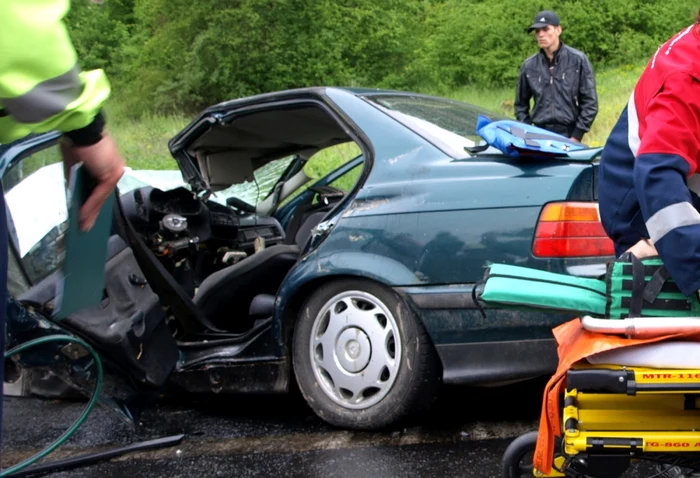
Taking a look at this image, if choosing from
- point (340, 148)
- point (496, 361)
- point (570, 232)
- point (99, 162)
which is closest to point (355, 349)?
point (496, 361)

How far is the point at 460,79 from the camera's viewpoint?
22.7m

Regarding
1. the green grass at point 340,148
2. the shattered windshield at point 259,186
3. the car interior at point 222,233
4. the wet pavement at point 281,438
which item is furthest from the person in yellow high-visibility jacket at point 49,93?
the green grass at point 340,148

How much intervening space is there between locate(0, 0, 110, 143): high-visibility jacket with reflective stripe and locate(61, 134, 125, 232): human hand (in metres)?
0.06

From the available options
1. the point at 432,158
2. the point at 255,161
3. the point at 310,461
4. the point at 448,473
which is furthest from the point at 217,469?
the point at 255,161

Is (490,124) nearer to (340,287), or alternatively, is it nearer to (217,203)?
(340,287)

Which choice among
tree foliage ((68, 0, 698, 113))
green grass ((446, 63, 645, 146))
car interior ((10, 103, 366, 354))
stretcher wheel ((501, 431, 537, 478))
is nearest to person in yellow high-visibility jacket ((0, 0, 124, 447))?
stretcher wheel ((501, 431, 537, 478))

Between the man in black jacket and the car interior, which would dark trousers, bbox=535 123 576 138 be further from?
the car interior

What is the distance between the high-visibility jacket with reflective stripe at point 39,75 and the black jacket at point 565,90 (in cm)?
578

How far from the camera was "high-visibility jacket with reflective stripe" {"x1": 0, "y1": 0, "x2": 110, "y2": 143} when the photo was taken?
1.48m

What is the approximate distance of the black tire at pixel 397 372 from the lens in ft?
11.6

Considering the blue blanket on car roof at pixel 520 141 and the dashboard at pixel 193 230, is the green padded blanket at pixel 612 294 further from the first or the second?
the dashboard at pixel 193 230

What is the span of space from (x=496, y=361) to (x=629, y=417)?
1.32 metres

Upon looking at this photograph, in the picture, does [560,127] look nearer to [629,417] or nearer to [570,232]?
[570,232]

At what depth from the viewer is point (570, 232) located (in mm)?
3311
